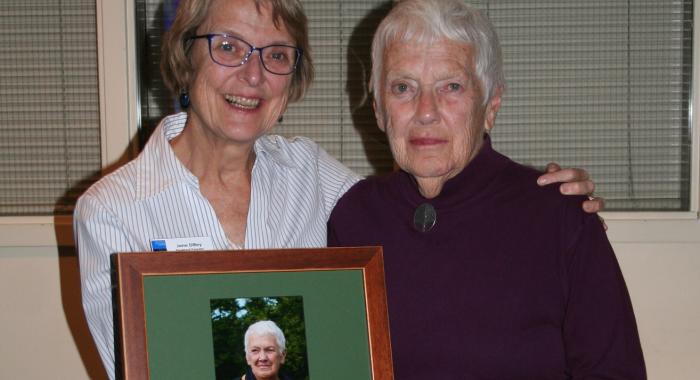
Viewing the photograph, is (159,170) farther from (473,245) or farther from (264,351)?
(473,245)

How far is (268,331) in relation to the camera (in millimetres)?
1388

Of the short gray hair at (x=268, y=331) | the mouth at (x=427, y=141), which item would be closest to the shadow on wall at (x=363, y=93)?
the mouth at (x=427, y=141)

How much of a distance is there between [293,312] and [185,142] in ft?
1.88

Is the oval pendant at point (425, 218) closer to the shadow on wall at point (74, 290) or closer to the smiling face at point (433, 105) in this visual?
the smiling face at point (433, 105)

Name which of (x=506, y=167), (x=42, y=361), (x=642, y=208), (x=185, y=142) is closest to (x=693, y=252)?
(x=642, y=208)

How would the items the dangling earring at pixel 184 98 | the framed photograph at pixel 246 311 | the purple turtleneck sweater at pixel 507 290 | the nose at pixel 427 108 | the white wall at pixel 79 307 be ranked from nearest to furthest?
the framed photograph at pixel 246 311, the purple turtleneck sweater at pixel 507 290, the nose at pixel 427 108, the dangling earring at pixel 184 98, the white wall at pixel 79 307

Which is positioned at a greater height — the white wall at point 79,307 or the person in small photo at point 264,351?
the person in small photo at point 264,351

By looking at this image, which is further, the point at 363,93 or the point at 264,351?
the point at 363,93

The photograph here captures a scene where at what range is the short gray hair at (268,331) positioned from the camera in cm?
137

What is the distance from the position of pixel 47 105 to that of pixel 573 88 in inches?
83.2

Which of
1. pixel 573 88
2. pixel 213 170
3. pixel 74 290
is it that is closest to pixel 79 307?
pixel 74 290

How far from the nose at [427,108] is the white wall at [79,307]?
1682 millimetres

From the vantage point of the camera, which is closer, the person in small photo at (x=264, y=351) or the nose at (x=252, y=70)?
the person in small photo at (x=264, y=351)

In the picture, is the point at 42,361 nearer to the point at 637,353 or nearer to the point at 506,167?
the point at 506,167
